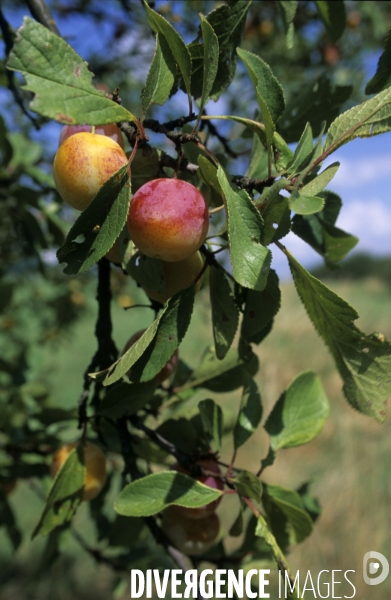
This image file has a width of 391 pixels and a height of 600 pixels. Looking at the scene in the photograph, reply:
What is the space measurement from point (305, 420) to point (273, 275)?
263 millimetres

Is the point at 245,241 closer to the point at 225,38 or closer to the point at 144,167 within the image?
the point at 144,167

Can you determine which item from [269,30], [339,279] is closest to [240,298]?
[269,30]

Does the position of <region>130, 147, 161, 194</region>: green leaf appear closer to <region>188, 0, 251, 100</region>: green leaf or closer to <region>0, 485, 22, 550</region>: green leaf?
<region>188, 0, 251, 100</region>: green leaf

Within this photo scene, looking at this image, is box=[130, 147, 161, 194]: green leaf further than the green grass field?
No

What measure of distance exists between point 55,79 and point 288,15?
1.25ft

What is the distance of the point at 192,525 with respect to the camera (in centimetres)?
67

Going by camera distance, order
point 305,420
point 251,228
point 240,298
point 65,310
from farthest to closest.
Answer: point 65,310
point 305,420
point 240,298
point 251,228

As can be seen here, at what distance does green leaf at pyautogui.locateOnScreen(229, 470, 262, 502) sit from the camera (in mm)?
519

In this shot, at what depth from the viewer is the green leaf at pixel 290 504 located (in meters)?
0.59

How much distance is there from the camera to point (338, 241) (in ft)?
1.99

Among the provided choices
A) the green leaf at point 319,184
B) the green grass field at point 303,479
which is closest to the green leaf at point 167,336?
the green leaf at point 319,184

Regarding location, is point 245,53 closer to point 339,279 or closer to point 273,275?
point 273,275

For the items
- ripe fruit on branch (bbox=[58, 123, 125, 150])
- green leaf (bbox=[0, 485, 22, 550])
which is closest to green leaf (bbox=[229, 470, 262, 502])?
ripe fruit on branch (bbox=[58, 123, 125, 150])

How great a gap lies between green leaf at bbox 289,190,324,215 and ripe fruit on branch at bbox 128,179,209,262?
0.29 ft
